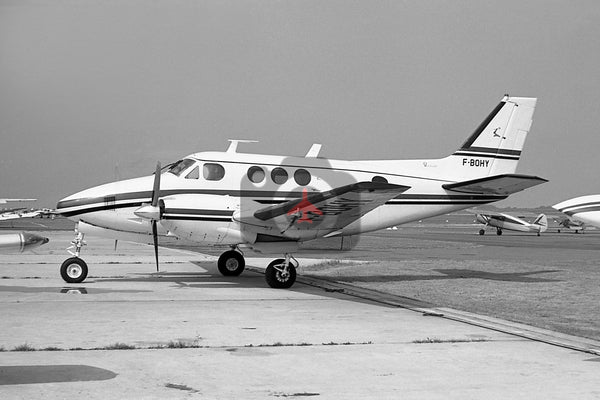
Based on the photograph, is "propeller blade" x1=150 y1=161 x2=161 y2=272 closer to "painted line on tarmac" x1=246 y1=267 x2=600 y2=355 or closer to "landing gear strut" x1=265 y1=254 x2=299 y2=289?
"landing gear strut" x1=265 y1=254 x2=299 y2=289

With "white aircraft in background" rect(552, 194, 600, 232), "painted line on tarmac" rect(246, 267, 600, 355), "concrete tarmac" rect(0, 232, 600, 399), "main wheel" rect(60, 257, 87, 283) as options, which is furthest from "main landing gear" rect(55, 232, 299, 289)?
"white aircraft in background" rect(552, 194, 600, 232)

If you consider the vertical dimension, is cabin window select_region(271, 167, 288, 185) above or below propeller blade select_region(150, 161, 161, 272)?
above

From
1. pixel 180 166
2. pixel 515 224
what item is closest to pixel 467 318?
pixel 180 166

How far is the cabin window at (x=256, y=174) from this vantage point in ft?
55.7

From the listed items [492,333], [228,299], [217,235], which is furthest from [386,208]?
[492,333]

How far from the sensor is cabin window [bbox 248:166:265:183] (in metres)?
17.0

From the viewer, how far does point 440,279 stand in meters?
18.2

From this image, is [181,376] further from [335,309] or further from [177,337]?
[335,309]

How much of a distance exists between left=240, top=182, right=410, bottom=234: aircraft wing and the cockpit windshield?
84.7 inches

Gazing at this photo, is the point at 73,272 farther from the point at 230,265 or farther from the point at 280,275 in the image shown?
the point at 280,275

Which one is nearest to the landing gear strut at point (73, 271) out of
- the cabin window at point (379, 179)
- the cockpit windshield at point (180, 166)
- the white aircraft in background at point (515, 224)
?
the cockpit windshield at point (180, 166)

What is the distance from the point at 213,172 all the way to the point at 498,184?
7264 millimetres

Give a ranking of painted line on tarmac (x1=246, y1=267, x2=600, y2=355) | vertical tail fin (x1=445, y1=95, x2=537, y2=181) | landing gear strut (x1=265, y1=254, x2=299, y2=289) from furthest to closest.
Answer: vertical tail fin (x1=445, y1=95, x2=537, y2=181), landing gear strut (x1=265, y1=254, x2=299, y2=289), painted line on tarmac (x1=246, y1=267, x2=600, y2=355)

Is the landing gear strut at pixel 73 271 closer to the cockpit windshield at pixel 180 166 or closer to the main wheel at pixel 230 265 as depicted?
the cockpit windshield at pixel 180 166
